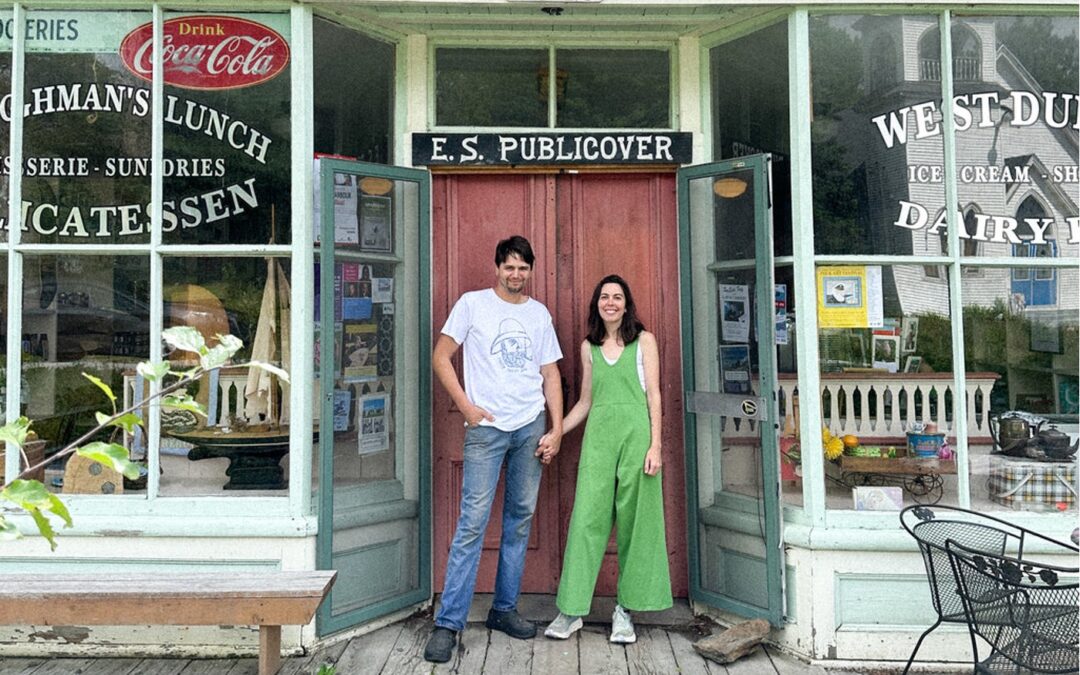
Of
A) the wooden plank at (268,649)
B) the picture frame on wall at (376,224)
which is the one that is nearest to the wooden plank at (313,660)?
the wooden plank at (268,649)

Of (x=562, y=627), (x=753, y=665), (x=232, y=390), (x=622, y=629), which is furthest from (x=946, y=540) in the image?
(x=232, y=390)

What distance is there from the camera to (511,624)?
403cm

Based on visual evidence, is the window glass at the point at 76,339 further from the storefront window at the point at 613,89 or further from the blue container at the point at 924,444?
the blue container at the point at 924,444

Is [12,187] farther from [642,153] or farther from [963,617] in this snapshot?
[963,617]

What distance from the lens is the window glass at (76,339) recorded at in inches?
160

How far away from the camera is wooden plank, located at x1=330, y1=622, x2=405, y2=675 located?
12.3ft

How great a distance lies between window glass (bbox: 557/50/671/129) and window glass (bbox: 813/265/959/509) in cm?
132

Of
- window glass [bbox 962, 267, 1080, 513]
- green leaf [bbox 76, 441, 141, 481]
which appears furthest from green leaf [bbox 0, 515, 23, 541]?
window glass [bbox 962, 267, 1080, 513]

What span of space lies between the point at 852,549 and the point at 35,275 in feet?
13.8

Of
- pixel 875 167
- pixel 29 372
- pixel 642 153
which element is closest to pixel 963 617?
pixel 875 167

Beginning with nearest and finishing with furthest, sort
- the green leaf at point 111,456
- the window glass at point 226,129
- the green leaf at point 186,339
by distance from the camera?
the green leaf at point 111,456, the green leaf at point 186,339, the window glass at point 226,129

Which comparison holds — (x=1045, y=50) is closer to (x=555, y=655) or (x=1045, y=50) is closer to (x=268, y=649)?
(x=555, y=655)

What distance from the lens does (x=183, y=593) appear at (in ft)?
11.2

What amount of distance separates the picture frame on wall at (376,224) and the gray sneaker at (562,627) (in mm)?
2074
